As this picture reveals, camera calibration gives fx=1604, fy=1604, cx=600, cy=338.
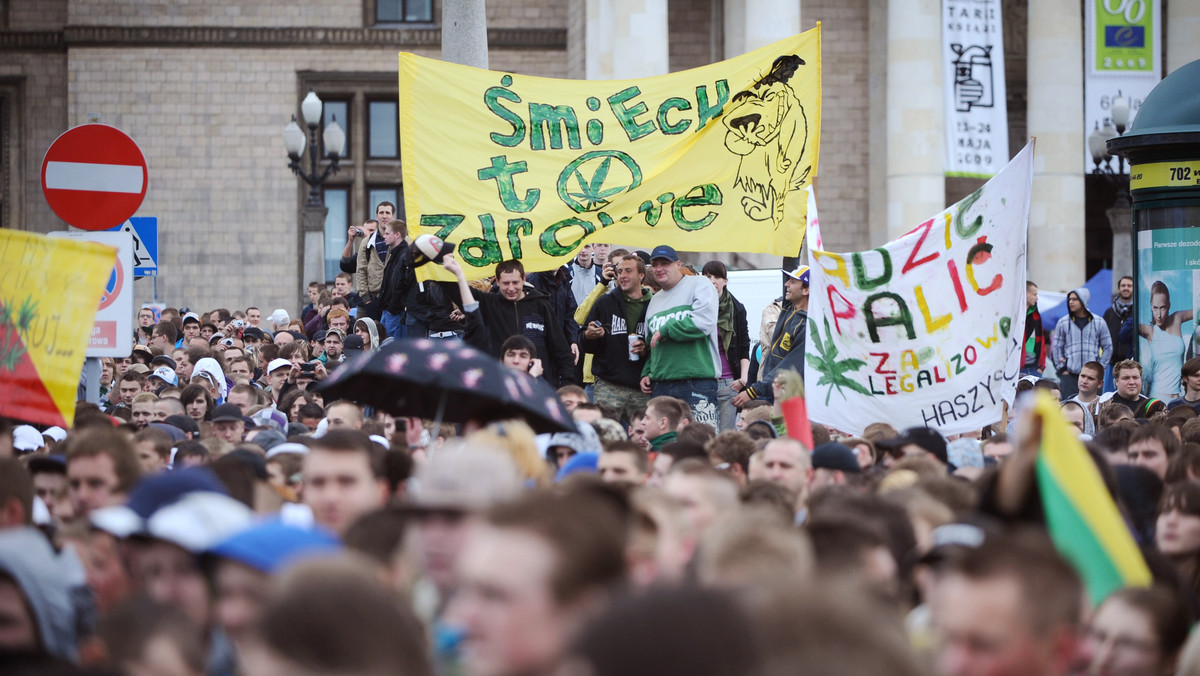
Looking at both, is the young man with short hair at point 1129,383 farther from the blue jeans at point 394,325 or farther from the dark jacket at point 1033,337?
the blue jeans at point 394,325

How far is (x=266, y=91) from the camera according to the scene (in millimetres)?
35062

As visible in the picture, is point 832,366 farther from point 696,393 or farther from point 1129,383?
point 1129,383

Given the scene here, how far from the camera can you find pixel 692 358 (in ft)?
40.9

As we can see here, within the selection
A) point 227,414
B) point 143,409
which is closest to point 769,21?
point 143,409

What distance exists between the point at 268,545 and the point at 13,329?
170 inches

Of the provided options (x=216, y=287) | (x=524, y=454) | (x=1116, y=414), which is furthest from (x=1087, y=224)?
(x=524, y=454)

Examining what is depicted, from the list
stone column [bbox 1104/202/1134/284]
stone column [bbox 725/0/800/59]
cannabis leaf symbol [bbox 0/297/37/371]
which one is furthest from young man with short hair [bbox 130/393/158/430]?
stone column [bbox 1104/202/1134/284]

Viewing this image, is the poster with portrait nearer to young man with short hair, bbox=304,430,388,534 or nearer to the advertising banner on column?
young man with short hair, bbox=304,430,388,534

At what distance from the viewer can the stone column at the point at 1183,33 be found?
31.7m

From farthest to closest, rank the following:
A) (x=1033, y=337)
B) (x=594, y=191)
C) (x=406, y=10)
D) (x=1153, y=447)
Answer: (x=406, y=10) < (x=1033, y=337) < (x=594, y=191) < (x=1153, y=447)

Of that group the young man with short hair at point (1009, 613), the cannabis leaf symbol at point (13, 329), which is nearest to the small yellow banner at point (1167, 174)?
the cannabis leaf symbol at point (13, 329)

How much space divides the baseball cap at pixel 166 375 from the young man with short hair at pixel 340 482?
8.22 metres

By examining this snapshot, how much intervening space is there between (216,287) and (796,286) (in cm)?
2363

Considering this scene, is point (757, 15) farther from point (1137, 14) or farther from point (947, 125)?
point (1137, 14)
